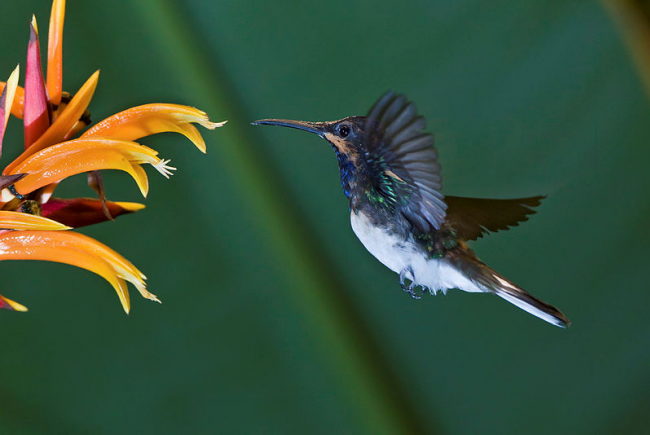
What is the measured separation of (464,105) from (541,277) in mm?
246

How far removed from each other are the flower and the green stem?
299 mm

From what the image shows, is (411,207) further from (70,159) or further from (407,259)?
(70,159)

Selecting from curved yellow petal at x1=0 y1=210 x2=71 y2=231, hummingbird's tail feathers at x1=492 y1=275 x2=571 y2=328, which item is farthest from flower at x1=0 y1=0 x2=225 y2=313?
hummingbird's tail feathers at x1=492 y1=275 x2=571 y2=328

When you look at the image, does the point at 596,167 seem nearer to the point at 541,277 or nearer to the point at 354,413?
the point at 541,277

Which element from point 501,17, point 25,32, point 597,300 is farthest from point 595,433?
point 25,32

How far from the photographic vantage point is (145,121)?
38cm

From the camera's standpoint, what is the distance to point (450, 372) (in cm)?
70

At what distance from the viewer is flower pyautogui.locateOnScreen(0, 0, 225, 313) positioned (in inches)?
13.1

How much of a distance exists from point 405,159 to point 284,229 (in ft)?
1.21

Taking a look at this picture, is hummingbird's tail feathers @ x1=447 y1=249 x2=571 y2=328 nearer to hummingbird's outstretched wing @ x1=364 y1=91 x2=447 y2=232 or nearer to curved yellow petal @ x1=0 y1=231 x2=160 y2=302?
hummingbird's outstretched wing @ x1=364 y1=91 x2=447 y2=232

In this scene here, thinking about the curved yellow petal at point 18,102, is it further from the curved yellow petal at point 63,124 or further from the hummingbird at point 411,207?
the hummingbird at point 411,207

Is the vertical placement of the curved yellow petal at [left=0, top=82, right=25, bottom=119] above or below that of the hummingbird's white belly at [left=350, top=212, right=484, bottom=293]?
above

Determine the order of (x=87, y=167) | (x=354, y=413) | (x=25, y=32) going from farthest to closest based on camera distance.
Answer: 1. (x=354, y=413)
2. (x=25, y=32)
3. (x=87, y=167)

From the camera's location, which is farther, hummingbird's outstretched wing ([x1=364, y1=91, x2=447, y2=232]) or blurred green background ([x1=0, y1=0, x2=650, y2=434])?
blurred green background ([x1=0, y1=0, x2=650, y2=434])
